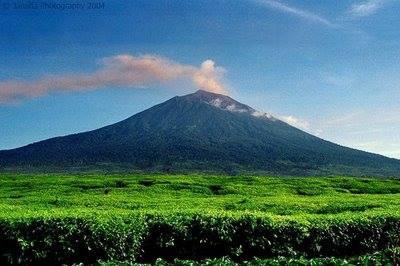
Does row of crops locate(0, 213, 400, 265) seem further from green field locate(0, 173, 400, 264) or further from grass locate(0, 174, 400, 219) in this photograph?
grass locate(0, 174, 400, 219)

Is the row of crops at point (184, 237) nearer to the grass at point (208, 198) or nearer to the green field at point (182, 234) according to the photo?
the green field at point (182, 234)

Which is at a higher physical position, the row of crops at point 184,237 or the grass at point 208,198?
the grass at point 208,198

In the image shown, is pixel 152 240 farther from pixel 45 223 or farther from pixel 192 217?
pixel 45 223

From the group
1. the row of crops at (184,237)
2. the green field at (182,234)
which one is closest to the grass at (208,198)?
the green field at (182,234)

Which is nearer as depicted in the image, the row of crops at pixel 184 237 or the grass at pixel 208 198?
the row of crops at pixel 184 237

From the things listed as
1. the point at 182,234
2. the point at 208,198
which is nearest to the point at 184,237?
the point at 182,234

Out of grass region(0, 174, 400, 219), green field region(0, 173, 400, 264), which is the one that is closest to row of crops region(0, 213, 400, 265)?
green field region(0, 173, 400, 264)

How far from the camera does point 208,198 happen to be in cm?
3884

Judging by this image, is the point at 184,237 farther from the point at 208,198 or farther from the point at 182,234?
the point at 208,198

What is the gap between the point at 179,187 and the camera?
55000mm

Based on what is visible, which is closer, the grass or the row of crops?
the row of crops

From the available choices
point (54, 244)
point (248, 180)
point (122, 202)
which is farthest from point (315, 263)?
point (248, 180)

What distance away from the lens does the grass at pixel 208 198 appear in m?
28.4

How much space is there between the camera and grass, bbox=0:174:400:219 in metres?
28.4
